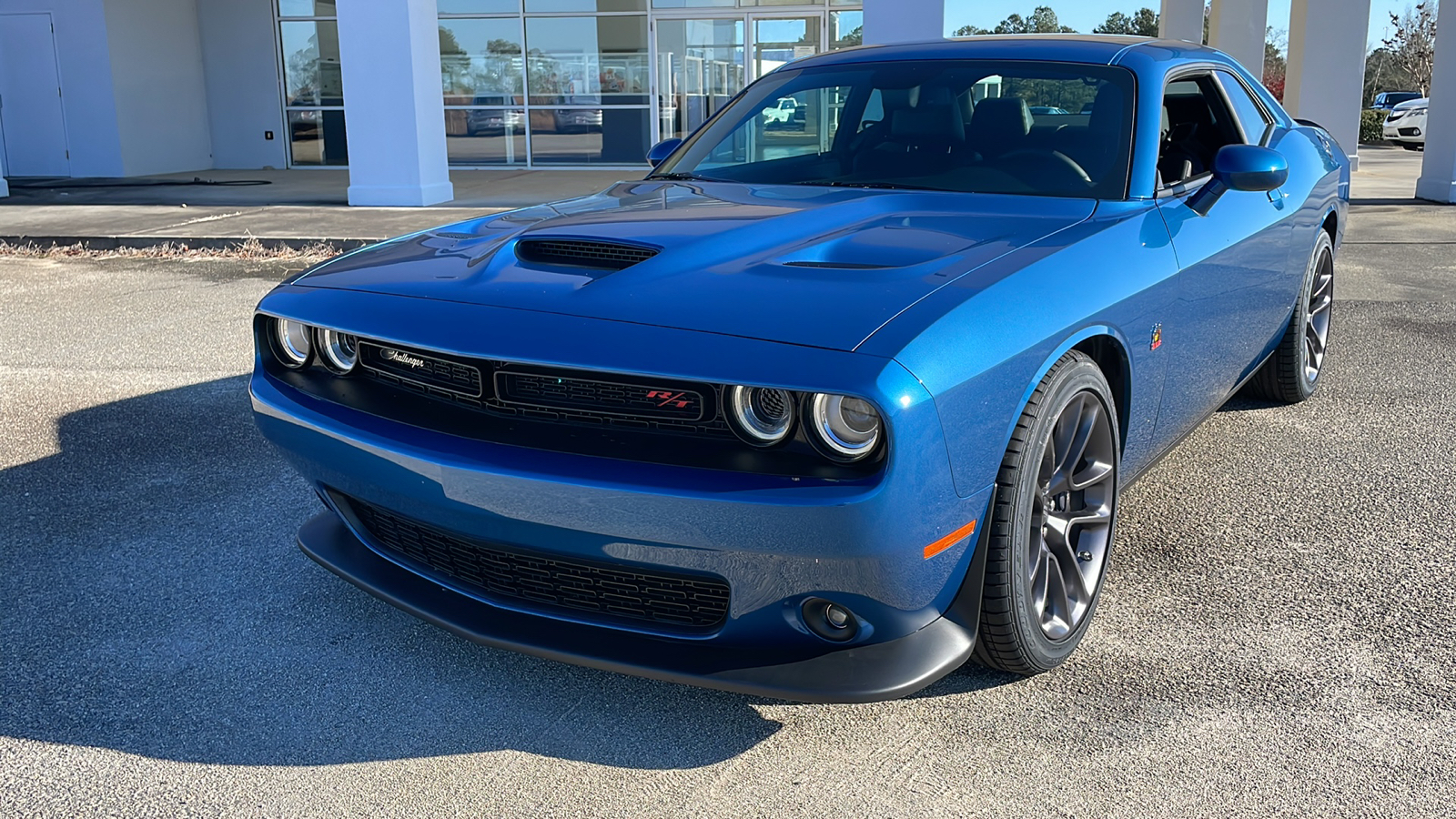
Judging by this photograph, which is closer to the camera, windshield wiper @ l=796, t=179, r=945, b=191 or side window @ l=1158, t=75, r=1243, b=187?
windshield wiper @ l=796, t=179, r=945, b=191

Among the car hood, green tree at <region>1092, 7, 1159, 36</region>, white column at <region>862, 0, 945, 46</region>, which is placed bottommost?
the car hood

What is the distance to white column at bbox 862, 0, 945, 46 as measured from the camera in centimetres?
991

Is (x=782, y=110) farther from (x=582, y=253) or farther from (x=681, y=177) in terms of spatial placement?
(x=582, y=253)

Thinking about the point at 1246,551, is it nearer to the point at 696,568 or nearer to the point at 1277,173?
the point at 1277,173

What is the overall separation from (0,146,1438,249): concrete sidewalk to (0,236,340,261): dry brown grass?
0.08 metres

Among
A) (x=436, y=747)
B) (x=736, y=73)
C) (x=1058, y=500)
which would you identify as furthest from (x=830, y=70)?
(x=736, y=73)

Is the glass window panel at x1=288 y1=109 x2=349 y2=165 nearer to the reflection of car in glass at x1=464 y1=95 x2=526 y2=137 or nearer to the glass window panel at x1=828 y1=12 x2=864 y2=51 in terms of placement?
the reflection of car in glass at x1=464 y1=95 x2=526 y2=137

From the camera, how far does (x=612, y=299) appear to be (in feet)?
7.39

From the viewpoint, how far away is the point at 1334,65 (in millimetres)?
13531

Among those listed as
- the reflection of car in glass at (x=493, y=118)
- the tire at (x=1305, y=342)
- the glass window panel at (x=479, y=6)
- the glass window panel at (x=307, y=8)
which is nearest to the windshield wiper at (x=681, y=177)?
the tire at (x=1305, y=342)

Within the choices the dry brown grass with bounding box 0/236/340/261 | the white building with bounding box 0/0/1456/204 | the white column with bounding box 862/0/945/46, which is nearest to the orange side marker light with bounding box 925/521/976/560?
the dry brown grass with bounding box 0/236/340/261

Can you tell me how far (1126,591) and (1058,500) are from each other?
1.88 feet

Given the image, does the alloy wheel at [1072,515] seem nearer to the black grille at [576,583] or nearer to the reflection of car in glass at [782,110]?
the black grille at [576,583]

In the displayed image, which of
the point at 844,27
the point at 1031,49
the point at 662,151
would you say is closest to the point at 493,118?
the point at 844,27
